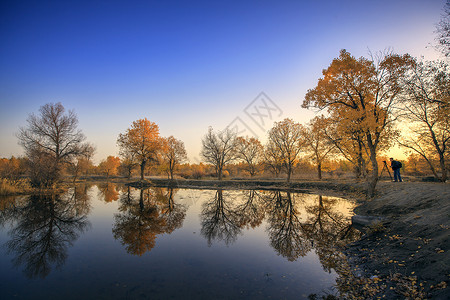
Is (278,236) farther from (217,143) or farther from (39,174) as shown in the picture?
(217,143)

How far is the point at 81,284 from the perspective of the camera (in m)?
5.39

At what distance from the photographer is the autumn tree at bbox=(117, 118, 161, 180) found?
133 ft

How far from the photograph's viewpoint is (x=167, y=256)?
7383mm

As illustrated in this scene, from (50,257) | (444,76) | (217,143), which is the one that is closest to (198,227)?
(50,257)

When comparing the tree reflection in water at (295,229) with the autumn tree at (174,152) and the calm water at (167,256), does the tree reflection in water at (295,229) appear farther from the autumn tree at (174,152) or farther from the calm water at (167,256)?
the autumn tree at (174,152)

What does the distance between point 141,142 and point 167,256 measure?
3712 cm

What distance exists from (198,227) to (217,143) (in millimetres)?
34765

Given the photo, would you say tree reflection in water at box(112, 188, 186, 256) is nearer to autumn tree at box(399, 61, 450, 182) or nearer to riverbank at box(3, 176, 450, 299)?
riverbank at box(3, 176, 450, 299)

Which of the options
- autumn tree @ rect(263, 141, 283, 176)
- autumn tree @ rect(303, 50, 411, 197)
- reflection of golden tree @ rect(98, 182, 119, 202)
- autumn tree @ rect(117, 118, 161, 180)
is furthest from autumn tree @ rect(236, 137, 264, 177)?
autumn tree @ rect(303, 50, 411, 197)

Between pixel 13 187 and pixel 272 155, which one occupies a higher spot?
pixel 272 155

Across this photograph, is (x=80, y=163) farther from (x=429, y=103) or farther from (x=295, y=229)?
(x=429, y=103)

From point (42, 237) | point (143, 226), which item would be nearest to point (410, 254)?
point (143, 226)

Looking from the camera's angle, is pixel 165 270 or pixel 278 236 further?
pixel 278 236

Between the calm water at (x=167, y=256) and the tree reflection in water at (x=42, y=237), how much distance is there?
0.04 meters
